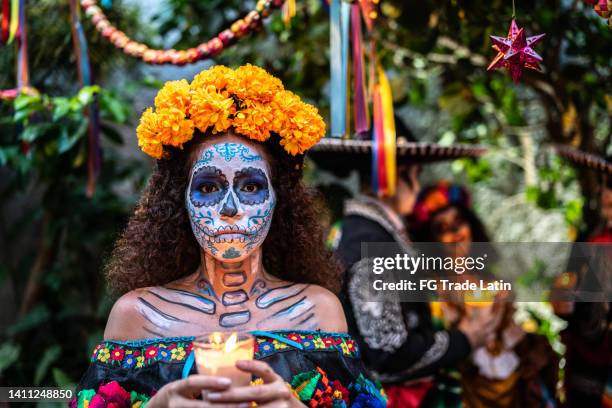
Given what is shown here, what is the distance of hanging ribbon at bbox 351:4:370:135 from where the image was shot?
3.24 meters

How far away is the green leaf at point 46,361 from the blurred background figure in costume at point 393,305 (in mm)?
1675

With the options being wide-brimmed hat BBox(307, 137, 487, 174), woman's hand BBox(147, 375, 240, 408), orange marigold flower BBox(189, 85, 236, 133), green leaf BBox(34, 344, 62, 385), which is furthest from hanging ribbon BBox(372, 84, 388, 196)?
green leaf BBox(34, 344, 62, 385)

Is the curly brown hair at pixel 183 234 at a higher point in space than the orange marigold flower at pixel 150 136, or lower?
lower

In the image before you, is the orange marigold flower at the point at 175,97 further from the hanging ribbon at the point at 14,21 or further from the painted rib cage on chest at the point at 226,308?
the hanging ribbon at the point at 14,21

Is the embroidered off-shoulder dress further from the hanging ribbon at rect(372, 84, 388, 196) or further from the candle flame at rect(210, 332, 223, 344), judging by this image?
the hanging ribbon at rect(372, 84, 388, 196)

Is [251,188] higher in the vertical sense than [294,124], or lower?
lower

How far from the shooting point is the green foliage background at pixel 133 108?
401cm

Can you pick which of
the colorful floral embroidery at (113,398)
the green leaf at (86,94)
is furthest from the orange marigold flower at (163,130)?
the green leaf at (86,94)

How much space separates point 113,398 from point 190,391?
0.41 m

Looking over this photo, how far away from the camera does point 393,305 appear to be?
136 inches

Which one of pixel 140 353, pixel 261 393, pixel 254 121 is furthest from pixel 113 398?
pixel 254 121

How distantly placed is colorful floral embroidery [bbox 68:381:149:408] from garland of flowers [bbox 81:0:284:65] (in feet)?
4.58

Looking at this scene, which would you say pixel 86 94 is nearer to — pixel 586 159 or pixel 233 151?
pixel 233 151

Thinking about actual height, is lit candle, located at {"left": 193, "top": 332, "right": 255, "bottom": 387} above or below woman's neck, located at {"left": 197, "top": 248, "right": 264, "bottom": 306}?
below
